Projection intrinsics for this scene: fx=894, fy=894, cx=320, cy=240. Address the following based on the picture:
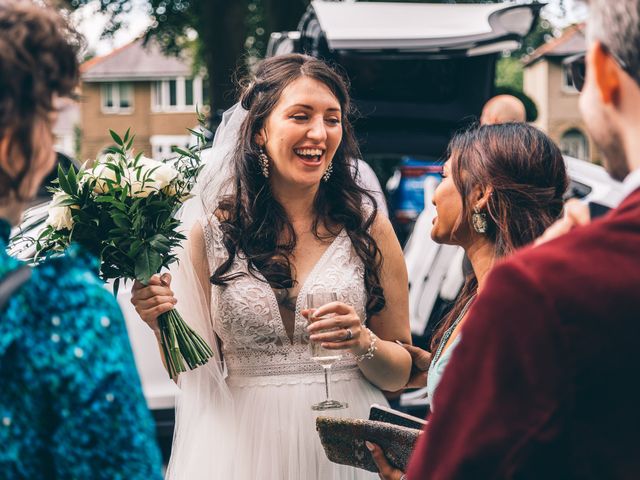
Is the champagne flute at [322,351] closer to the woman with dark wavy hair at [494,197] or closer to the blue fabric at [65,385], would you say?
the woman with dark wavy hair at [494,197]

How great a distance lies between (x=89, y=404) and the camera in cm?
152

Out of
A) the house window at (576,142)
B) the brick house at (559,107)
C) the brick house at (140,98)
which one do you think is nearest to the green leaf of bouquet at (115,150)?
the brick house at (559,107)

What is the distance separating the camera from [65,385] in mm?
1505

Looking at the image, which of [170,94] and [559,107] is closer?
[559,107]

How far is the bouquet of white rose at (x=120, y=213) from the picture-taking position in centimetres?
286

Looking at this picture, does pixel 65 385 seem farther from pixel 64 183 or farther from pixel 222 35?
pixel 222 35

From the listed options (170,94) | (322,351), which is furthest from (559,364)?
(170,94)

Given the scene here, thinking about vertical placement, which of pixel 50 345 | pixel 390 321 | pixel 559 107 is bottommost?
pixel 559 107

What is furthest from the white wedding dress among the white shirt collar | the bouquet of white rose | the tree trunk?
the tree trunk

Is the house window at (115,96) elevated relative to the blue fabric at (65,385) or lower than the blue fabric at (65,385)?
lower

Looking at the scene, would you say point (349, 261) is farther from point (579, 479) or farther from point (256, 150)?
point (579, 479)

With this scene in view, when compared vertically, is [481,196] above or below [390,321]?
above

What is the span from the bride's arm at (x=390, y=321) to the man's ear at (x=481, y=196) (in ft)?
2.32

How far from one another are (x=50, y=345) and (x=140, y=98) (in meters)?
58.0
